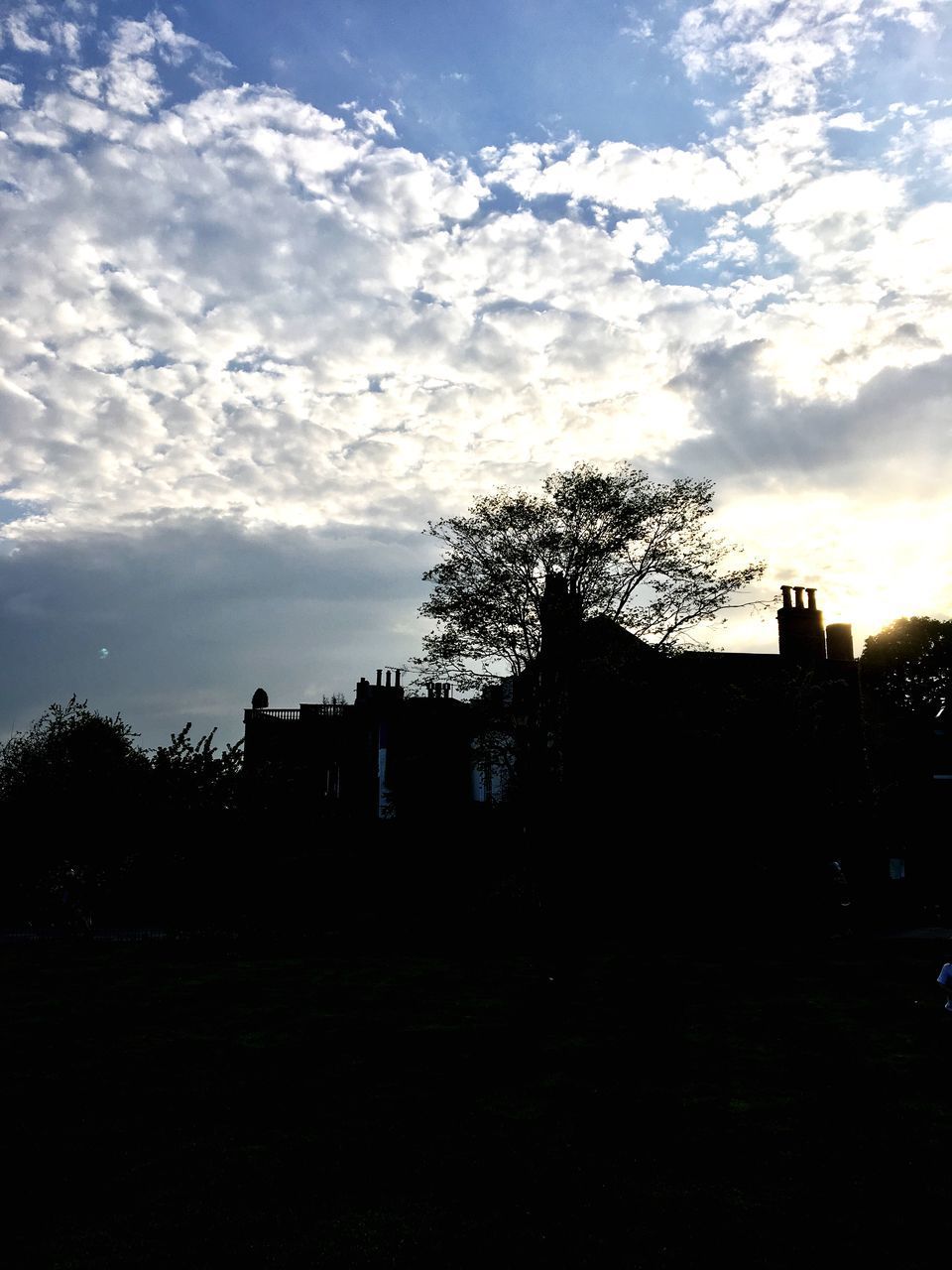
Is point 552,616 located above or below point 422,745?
above

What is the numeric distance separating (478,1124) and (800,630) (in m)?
33.6

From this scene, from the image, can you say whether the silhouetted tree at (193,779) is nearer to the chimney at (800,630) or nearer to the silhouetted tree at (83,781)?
the silhouetted tree at (83,781)

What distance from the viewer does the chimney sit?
40.5 meters

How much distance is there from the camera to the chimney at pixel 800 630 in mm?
40500

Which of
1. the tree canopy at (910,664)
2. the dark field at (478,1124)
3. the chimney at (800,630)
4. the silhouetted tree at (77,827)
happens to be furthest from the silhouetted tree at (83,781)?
the tree canopy at (910,664)

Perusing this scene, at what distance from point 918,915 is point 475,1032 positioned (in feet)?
95.5

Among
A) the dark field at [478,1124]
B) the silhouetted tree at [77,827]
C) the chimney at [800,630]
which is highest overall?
the chimney at [800,630]

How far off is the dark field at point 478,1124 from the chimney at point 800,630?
21.9 m

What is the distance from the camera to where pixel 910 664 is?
67812 mm

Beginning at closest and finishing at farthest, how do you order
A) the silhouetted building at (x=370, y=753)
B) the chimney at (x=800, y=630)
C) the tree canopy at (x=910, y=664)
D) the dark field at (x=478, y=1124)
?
1. the dark field at (x=478, y=1124)
2. the silhouetted building at (x=370, y=753)
3. the chimney at (x=800, y=630)
4. the tree canopy at (x=910, y=664)

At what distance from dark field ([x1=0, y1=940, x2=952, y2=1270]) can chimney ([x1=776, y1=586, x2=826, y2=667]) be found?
72.0 ft

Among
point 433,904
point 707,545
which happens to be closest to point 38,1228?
point 433,904

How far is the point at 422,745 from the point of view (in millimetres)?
38656

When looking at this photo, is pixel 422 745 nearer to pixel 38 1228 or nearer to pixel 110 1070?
pixel 110 1070
